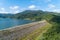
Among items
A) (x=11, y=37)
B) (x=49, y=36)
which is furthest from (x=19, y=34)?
(x=49, y=36)

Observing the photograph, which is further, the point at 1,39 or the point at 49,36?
the point at 49,36

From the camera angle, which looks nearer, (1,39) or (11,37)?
(1,39)

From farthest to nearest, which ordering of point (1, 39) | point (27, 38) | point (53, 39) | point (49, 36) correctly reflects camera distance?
point (27, 38) < point (49, 36) < point (53, 39) < point (1, 39)

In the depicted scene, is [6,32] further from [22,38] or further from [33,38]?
[33,38]

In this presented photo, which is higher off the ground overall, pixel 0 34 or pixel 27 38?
pixel 0 34

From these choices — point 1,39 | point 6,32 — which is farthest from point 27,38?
point 1,39

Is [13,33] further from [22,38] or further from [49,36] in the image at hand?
[49,36]

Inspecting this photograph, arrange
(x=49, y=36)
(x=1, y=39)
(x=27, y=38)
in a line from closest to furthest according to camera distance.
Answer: (x=1, y=39)
(x=49, y=36)
(x=27, y=38)

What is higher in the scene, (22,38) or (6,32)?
(6,32)

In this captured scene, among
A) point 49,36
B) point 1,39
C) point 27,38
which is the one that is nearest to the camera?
point 1,39
